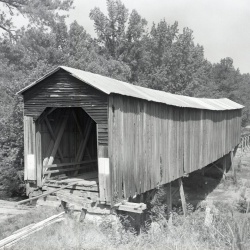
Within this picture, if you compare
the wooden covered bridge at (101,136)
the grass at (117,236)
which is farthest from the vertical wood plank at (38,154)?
the grass at (117,236)

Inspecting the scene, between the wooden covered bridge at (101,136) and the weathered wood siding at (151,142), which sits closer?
the wooden covered bridge at (101,136)

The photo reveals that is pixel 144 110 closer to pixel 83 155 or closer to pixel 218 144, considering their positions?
pixel 83 155

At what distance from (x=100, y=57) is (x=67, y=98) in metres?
30.6

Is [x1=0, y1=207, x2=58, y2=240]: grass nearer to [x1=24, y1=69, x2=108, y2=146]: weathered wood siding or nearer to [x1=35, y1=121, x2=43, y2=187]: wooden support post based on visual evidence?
[x1=35, y1=121, x2=43, y2=187]: wooden support post

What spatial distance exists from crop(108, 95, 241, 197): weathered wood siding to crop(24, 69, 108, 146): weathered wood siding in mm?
257

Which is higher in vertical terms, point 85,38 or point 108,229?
point 85,38

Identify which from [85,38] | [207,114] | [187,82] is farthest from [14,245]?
[187,82]

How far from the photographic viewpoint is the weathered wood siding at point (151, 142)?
10.3 meters

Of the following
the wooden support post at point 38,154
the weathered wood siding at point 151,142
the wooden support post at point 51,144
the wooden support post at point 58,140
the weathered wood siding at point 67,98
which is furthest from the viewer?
the wooden support post at point 58,140

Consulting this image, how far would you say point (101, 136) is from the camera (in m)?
9.84

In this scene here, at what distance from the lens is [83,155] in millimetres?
14914

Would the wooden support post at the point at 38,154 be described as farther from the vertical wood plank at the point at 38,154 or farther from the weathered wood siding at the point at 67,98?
the weathered wood siding at the point at 67,98

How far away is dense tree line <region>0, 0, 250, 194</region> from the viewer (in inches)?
712

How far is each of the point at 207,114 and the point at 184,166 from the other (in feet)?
16.7
